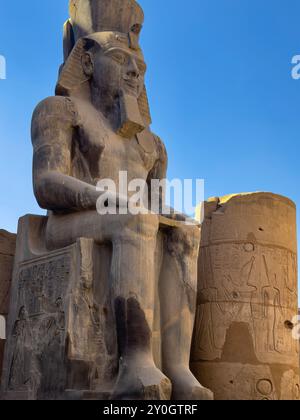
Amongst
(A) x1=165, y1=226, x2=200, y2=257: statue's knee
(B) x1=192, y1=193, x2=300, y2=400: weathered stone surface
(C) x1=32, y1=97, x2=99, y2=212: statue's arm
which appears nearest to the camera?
(C) x1=32, y1=97, x2=99, y2=212: statue's arm

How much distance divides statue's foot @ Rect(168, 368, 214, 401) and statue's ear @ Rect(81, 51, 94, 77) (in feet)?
9.15

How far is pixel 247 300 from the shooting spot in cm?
597

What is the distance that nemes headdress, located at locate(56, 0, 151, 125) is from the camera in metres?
6.12

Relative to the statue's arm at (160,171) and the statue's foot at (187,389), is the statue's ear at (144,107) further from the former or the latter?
the statue's foot at (187,389)

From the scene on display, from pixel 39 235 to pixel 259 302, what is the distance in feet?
6.56

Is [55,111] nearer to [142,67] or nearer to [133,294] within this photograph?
[142,67]

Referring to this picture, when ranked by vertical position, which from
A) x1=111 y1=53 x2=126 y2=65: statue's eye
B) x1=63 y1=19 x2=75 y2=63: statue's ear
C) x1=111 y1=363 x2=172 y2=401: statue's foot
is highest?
x1=63 y1=19 x2=75 y2=63: statue's ear

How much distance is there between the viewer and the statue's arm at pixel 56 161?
5.32m

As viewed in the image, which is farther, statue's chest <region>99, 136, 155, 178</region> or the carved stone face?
the carved stone face

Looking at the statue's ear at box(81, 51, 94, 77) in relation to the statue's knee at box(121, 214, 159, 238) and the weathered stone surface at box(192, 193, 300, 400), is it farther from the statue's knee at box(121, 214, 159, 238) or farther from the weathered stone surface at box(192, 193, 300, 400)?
the statue's knee at box(121, 214, 159, 238)

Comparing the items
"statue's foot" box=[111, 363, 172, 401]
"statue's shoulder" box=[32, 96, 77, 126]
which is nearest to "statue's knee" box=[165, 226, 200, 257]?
"statue's foot" box=[111, 363, 172, 401]

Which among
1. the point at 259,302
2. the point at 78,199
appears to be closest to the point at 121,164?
the point at 78,199
